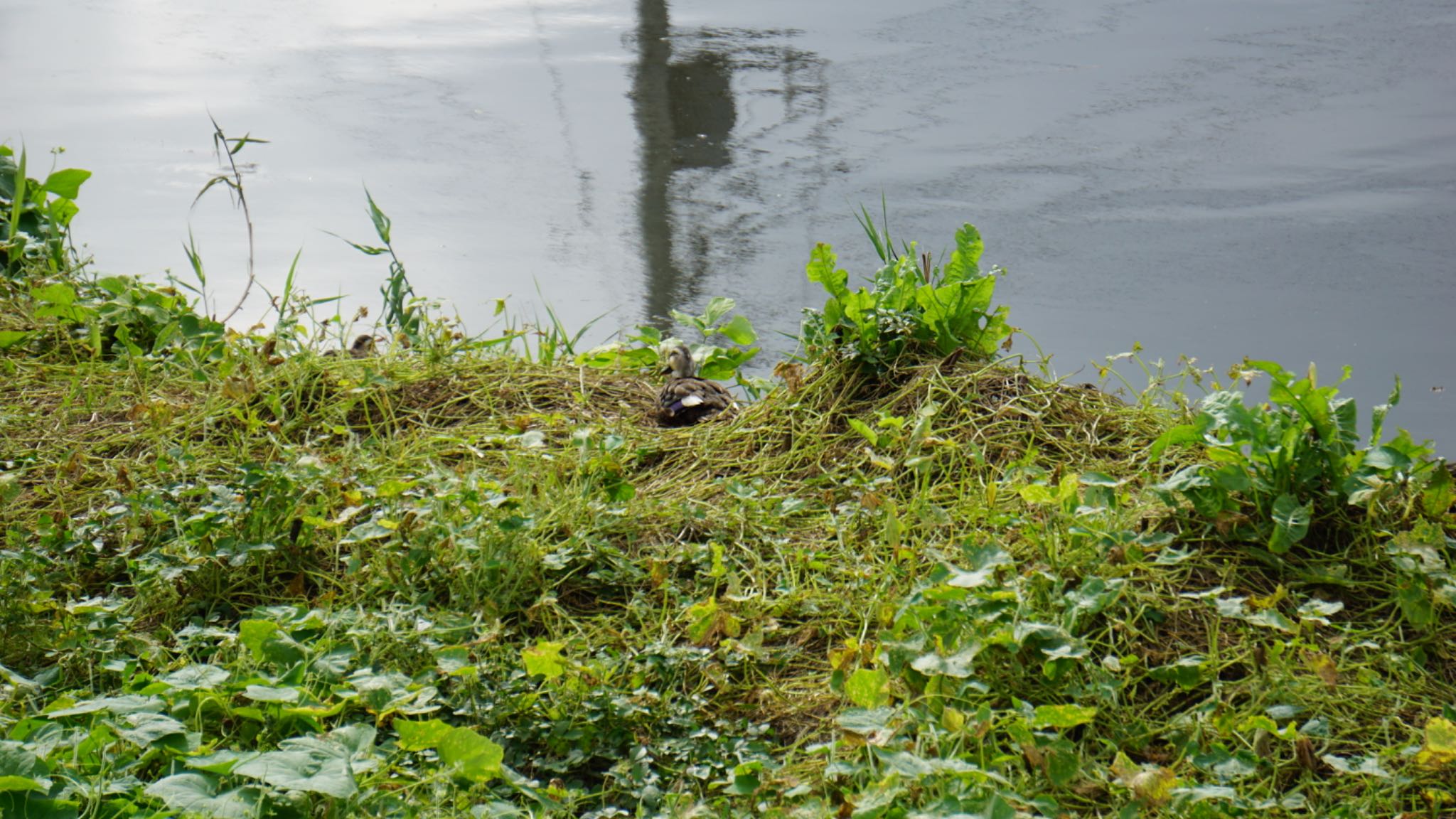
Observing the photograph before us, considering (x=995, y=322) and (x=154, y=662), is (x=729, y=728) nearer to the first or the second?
(x=154, y=662)

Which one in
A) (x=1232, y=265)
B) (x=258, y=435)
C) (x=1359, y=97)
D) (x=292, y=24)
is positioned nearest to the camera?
(x=258, y=435)

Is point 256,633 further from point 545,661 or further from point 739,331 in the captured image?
point 739,331

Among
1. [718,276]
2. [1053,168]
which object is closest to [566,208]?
[718,276]

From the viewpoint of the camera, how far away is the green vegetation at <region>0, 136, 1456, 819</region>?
1838 mm

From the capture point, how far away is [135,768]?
5.85ft

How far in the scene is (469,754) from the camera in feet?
5.76

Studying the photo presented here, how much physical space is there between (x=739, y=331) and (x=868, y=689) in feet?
5.39

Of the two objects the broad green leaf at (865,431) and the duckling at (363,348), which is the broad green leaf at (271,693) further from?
the duckling at (363,348)

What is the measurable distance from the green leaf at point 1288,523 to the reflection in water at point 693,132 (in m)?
2.20

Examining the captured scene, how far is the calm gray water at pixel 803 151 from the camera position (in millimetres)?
4152

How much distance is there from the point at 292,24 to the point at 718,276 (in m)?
3.73

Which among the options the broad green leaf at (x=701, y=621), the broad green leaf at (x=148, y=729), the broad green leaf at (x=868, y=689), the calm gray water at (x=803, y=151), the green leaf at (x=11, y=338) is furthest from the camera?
the calm gray water at (x=803, y=151)

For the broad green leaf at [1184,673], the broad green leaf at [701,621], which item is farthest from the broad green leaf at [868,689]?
the broad green leaf at [1184,673]

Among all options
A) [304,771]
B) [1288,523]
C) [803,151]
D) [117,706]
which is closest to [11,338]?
[117,706]
